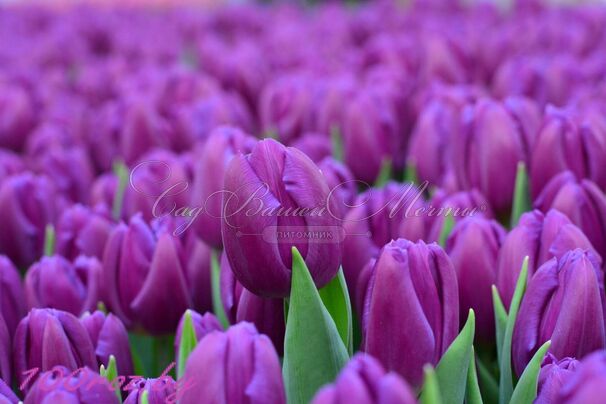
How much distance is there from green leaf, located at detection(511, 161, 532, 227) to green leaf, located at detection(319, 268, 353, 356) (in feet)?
1.55

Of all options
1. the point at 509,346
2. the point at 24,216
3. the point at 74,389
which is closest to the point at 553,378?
the point at 509,346

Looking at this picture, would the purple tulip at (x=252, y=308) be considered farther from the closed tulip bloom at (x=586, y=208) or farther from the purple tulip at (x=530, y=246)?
the closed tulip bloom at (x=586, y=208)

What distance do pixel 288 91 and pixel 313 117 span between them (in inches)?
3.4

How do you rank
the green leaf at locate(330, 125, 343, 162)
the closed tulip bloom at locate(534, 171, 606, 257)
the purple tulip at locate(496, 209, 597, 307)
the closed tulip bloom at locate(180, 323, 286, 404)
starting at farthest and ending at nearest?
the green leaf at locate(330, 125, 343, 162) → the closed tulip bloom at locate(534, 171, 606, 257) → the purple tulip at locate(496, 209, 597, 307) → the closed tulip bloom at locate(180, 323, 286, 404)

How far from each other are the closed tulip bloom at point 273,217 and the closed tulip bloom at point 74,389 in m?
0.18

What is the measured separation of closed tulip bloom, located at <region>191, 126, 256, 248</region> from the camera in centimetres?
117

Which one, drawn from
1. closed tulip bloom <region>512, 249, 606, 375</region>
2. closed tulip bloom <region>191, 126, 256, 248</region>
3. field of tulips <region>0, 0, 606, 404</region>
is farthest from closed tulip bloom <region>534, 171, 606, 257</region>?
closed tulip bloom <region>191, 126, 256, 248</region>

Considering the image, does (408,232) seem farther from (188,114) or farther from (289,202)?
(188,114)

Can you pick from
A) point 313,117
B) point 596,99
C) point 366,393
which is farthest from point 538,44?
point 366,393

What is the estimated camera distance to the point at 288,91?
1.95 meters

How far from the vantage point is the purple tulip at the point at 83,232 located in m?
1.28

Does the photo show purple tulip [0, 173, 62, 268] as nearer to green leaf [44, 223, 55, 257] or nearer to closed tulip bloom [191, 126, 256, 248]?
green leaf [44, 223, 55, 257]

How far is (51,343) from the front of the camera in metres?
0.92

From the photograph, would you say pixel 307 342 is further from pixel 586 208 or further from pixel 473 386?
pixel 586 208
